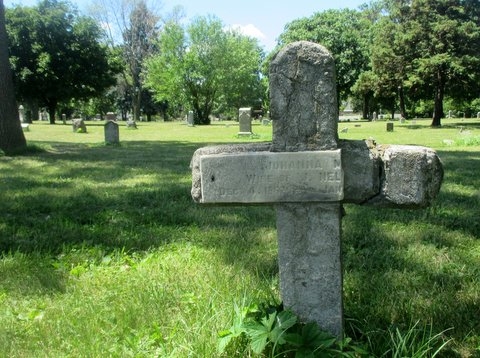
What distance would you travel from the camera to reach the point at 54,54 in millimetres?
39188

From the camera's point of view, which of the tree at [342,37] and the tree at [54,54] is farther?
the tree at [342,37]

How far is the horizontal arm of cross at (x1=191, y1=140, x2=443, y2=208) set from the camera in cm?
242

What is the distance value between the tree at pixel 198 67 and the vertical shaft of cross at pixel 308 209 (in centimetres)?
4853

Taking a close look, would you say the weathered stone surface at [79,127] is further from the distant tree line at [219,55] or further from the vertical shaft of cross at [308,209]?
the vertical shaft of cross at [308,209]

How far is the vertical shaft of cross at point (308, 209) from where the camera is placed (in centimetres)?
244

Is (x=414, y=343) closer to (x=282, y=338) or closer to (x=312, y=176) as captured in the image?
(x=282, y=338)

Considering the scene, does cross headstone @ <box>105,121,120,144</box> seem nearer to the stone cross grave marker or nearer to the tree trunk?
the stone cross grave marker

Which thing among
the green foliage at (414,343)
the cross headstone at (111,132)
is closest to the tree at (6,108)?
the cross headstone at (111,132)

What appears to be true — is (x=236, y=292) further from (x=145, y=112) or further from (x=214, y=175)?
(x=145, y=112)

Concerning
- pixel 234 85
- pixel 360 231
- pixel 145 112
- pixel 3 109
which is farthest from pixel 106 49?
pixel 360 231

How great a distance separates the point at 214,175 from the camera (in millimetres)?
2625

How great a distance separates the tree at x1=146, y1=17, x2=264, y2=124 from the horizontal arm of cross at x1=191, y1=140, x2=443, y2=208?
160 ft

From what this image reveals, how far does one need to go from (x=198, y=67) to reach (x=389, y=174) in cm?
4953

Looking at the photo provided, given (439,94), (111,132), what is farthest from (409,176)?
(439,94)
